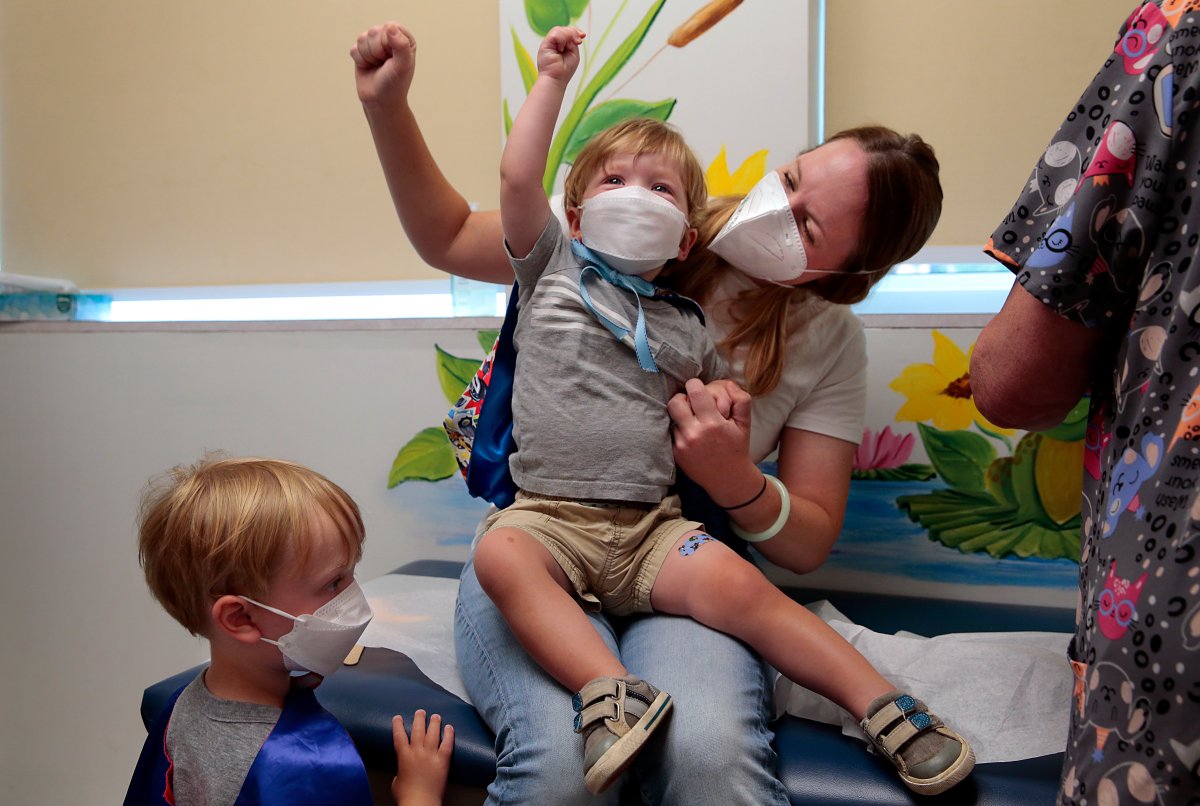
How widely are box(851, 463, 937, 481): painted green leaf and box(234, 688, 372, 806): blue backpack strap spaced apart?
1169 millimetres

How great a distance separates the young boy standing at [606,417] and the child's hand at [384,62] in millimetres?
217

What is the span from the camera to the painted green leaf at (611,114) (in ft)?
6.93

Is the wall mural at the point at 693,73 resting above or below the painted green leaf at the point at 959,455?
above

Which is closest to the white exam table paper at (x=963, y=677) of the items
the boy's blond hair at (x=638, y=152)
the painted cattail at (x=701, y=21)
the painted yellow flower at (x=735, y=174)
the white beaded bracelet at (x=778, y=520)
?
the white beaded bracelet at (x=778, y=520)

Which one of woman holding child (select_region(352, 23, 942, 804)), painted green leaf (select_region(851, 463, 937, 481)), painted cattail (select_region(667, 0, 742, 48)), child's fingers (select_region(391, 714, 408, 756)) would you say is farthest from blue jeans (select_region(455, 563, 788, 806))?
painted cattail (select_region(667, 0, 742, 48))

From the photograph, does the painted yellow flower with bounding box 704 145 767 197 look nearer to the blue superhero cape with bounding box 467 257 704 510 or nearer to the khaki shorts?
the blue superhero cape with bounding box 467 257 704 510

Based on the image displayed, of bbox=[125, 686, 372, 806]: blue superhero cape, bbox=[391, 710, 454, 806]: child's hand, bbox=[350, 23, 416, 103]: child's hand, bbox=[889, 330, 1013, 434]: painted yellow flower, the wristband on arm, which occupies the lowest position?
bbox=[391, 710, 454, 806]: child's hand

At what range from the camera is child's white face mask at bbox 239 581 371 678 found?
124cm

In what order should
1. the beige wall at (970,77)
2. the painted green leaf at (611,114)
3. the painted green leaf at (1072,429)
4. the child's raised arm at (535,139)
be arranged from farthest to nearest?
the painted green leaf at (611,114) → the beige wall at (970,77) → the painted green leaf at (1072,429) → the child's raised arm at (535,139)

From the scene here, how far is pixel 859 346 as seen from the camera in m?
1.74

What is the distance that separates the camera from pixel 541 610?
1.30 metres

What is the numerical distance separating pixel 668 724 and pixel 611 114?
4.71 feet

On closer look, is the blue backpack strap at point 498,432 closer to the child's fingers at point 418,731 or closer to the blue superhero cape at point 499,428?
the blue superhero cape at point 499,428

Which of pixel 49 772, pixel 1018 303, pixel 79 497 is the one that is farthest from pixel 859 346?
pixel 49 772
